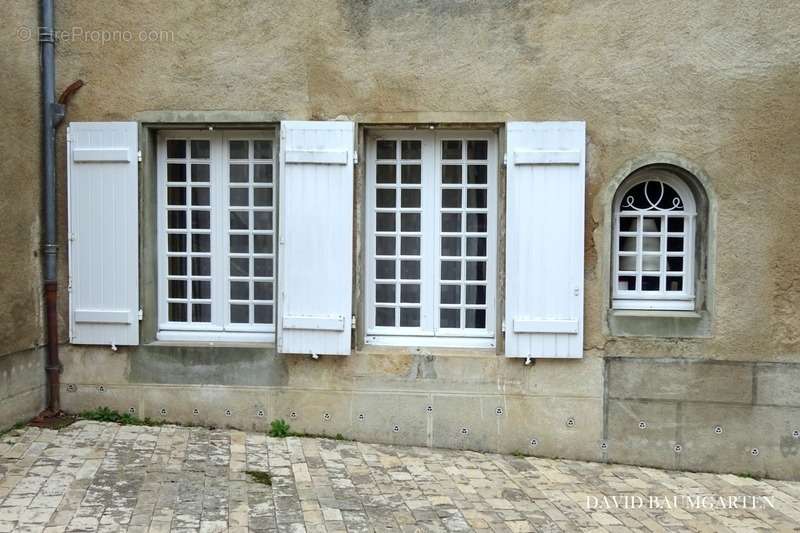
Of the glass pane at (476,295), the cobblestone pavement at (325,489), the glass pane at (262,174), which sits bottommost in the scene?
the cobblestone pavement at (325,489)

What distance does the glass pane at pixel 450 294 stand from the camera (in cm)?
652

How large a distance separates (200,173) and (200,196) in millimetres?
193

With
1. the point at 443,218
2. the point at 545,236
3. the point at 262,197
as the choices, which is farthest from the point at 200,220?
the point at 545,236

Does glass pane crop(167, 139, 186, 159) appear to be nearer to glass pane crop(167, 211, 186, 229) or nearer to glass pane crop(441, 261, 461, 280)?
glass pane crop(167, 211, 186, 229)

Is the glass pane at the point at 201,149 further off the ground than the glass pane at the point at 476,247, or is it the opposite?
the glass pane at the point at 201,149

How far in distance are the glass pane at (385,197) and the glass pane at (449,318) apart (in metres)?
0.99

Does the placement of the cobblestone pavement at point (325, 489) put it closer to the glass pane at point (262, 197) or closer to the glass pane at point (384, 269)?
the glass pane at point (384, 269)

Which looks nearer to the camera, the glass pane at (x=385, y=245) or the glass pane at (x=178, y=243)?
the glass pane at (x=385, y=245)

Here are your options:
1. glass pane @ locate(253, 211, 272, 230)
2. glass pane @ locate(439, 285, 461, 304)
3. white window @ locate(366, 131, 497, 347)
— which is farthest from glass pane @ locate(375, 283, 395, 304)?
glass pane @ locate(253, 211, 272, 230)

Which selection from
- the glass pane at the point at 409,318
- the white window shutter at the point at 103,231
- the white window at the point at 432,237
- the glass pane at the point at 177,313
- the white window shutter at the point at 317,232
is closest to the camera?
the white window shutter at the point at 317,232

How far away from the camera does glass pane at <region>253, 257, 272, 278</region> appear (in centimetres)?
660

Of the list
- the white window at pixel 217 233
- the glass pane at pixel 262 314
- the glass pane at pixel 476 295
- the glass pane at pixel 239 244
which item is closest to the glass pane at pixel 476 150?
the glass pane at pixel 476 295

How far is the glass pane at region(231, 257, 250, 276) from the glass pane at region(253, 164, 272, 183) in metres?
0.68

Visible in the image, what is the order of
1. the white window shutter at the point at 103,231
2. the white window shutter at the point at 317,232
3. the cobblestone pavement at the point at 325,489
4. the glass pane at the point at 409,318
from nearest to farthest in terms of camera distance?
1. the cobblestone pavement at the point at 325,489
2. the white window shutter at the point at 317,232
3. the white window shutter at the point at 103,231
4. the glass pane at the point at 409,318
